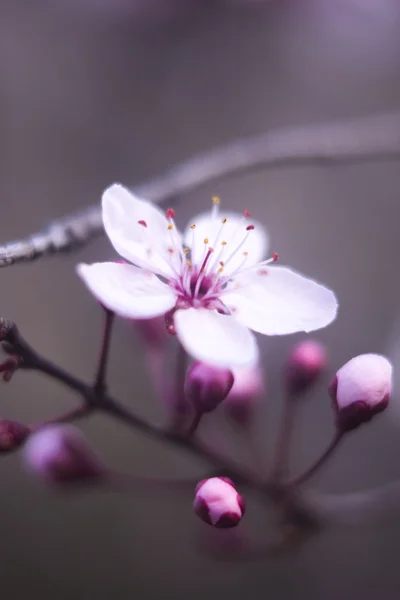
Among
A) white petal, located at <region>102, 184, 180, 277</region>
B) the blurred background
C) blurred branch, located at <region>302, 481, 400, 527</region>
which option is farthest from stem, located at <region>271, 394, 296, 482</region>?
the blurred background

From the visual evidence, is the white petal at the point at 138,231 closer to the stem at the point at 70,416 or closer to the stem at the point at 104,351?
the stem at the point at 104,351

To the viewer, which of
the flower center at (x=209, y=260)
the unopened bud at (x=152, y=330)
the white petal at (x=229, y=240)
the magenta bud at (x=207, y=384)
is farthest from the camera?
the unopened bud at (x=152, y=330)

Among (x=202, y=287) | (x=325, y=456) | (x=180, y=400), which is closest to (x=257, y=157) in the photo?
(x=202, y=287)

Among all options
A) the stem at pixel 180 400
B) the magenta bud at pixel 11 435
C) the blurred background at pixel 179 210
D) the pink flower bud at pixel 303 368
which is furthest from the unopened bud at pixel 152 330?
the blurred background at pixel 179 210

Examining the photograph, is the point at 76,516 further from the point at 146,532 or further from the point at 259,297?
the point at 259,297

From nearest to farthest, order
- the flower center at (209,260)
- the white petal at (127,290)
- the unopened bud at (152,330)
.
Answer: the white petal at (127,290), the flower center at (209,260), the unopened bud at (152,330)

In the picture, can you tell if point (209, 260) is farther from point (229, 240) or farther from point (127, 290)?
point (127, 290)

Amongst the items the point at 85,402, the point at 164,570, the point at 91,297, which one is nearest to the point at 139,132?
the point at 91,297
